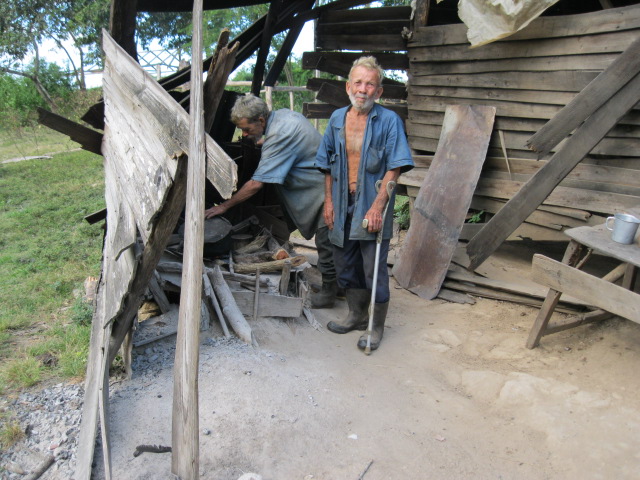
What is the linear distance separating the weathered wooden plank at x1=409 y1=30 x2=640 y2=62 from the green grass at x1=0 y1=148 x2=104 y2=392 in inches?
189

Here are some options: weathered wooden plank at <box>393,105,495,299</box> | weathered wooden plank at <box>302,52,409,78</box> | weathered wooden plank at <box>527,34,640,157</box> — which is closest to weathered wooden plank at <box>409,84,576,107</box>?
weathered wooden plank at <box>393,105,495,299</box>

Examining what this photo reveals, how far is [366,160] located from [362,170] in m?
0.08

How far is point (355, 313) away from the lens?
4.47 meters

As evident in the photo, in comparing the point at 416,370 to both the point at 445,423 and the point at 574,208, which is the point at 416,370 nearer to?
the point at 445,423

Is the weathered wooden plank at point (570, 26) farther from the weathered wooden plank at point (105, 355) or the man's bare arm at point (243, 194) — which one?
the weathered wooden plank at point (105, 355)

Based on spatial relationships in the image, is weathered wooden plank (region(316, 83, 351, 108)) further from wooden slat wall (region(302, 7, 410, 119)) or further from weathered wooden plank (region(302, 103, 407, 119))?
weathered wooden plank (region(302, 103, 407, 119))

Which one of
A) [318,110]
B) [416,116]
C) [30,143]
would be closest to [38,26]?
[30,143]

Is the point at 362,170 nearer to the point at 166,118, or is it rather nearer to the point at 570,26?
the point at 166,118

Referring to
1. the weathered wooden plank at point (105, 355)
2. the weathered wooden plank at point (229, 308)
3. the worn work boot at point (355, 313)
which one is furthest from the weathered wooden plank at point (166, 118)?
the worn work boot at point (355, 313)

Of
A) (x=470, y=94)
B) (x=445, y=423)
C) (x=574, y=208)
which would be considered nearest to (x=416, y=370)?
(x=445, y=423)

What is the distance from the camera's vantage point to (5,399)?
3.23 meters

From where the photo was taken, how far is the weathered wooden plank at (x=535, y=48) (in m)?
4.73

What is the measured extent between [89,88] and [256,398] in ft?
61.2

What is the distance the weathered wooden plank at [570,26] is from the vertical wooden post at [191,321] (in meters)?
4.26
